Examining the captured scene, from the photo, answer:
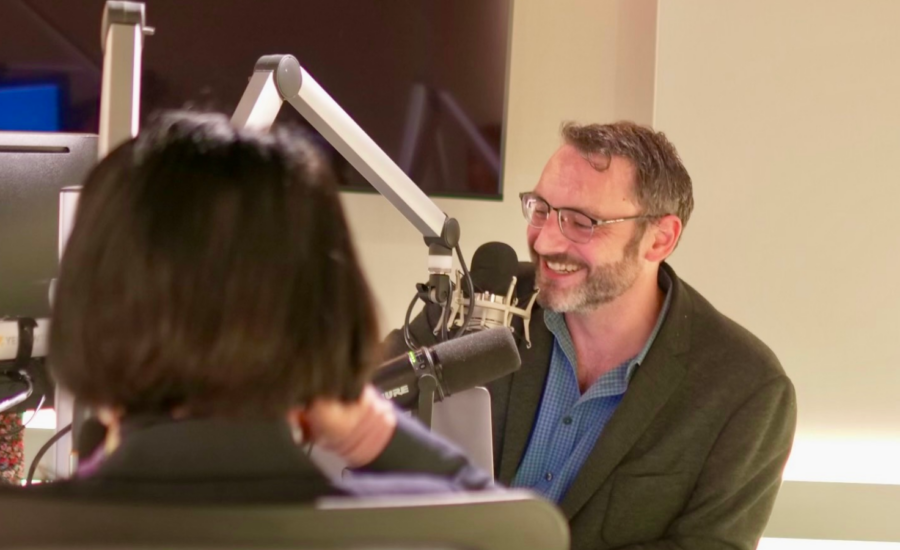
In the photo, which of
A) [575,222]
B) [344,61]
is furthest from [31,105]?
[575,222]

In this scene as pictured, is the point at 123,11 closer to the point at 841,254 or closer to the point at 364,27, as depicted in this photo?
the point at 364,27

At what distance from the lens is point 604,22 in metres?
2.66

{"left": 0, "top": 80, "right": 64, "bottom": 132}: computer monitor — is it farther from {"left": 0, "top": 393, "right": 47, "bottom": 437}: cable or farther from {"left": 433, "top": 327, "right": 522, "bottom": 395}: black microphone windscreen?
{"left": 433, "top": 327, "right": 522, "bottom": 395}: black microphone windscreen

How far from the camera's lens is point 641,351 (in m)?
1.69

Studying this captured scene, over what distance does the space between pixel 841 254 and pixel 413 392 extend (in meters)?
1.74

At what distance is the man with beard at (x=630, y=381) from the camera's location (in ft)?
5.08

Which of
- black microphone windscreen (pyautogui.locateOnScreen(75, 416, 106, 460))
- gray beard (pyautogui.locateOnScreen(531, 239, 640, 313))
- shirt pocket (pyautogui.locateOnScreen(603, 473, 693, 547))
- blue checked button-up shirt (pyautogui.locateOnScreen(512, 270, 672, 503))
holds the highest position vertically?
gray beard (pyautogui.locateOnScreen(531, 239, 640, 313))

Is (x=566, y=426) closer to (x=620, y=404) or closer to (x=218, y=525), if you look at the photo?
(x=620, y=404)

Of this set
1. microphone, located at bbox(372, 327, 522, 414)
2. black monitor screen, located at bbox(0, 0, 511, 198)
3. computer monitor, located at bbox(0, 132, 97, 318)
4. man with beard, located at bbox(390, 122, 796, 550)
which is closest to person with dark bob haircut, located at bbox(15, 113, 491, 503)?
microphone, located at bbox(372, 327, 522, 414)

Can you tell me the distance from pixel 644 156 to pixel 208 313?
1334 millimetres

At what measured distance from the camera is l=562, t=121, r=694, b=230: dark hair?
1.82m

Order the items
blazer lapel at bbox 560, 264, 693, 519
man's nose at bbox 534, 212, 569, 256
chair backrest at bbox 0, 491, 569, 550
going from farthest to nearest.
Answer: man's nose at bbox 534, 212, 569, 256
blazer lapel at bbox 560, 264, 693, 519
chair backrest at bbox 0, 491, 569, 550

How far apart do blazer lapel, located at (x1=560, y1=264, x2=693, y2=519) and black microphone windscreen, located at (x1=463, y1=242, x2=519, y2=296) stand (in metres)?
0.28

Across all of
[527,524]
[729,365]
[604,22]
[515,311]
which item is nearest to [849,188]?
[604,22]
